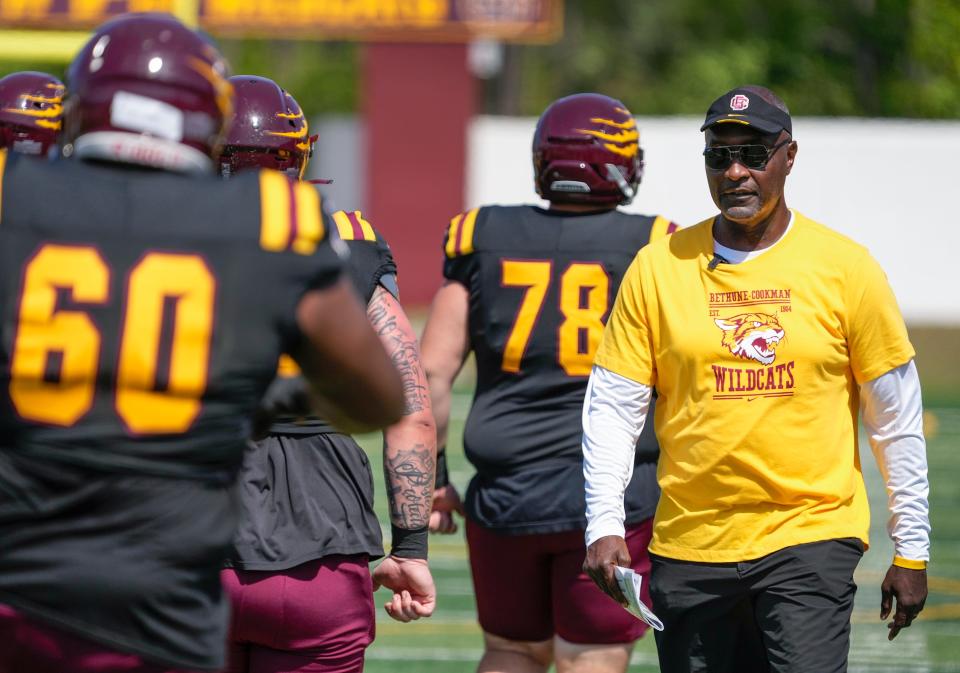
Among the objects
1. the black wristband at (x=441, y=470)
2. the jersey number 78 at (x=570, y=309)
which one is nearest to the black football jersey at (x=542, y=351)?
the jersey number 78 at (x=570, y=309)

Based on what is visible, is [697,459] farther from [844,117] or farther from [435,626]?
[844,117]

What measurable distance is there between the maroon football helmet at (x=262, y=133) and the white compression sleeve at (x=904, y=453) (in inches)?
60.5

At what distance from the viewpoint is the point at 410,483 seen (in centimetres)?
394

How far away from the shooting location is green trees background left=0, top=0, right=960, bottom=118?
26188 millimetres

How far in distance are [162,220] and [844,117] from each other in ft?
89.4

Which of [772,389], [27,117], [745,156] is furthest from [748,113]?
[27,117]

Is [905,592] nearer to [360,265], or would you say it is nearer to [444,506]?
[360,265]

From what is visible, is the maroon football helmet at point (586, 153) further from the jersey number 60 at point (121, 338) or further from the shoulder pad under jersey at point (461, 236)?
the jersey number 60 at point (121, 338)

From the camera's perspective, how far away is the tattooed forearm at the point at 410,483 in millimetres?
3936

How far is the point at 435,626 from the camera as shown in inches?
288

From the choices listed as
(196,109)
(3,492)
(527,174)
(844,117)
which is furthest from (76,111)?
(844,117)

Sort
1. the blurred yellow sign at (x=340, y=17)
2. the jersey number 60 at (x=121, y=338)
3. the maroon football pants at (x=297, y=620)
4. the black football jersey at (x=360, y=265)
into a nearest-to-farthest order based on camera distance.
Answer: the jersey number 60 at (x=121, y=338) < the maroon football pants at (x=297, y=620) < the black football jersey at (x=360, y=265) < the blurred yellow sign at (x=340, y=17)

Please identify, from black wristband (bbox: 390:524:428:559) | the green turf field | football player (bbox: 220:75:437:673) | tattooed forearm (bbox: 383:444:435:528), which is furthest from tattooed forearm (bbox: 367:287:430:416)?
the green turf field

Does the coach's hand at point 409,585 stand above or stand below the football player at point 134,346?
below
